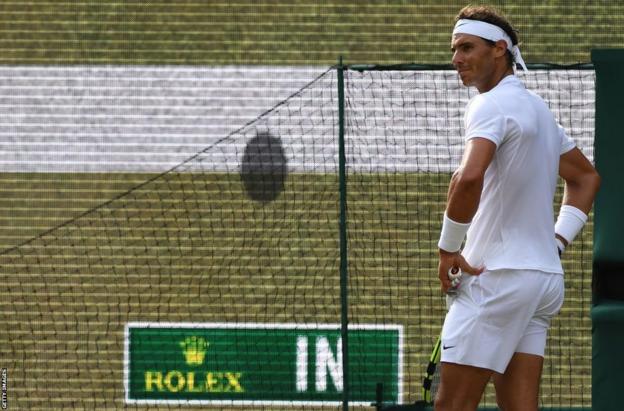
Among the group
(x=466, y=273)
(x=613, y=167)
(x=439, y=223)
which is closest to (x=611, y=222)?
(x=613, y=167)

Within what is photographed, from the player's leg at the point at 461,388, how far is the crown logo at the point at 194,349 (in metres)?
5.22

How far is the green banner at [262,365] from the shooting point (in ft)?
28.4

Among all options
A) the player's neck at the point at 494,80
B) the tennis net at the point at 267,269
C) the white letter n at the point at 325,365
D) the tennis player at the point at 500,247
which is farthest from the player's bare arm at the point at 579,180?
the white letter n at the point at 325,365

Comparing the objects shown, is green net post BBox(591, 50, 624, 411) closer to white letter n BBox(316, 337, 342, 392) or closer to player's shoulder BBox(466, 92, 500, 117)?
player's shoulder BBox(466, 92, 500, 117)

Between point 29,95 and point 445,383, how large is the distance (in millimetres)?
6716

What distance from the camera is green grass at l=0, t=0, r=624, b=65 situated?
9.54 metres

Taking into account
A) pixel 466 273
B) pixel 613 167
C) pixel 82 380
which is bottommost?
pixel 82 380

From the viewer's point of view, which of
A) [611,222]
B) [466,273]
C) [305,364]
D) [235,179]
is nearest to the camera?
[466,273]

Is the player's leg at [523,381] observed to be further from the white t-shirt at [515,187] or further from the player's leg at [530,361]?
the white t-shirt at [515,187]

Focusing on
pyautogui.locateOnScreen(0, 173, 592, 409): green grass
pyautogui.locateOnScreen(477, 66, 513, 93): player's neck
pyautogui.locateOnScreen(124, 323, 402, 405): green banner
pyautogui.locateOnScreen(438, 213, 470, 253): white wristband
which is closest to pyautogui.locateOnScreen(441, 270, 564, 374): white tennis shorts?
pyautogui.locateOnScreen(438, 213, 470, 253): white wristband

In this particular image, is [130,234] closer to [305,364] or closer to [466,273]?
[305,364]

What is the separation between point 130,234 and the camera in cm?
946

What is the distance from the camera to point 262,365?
8.78 m

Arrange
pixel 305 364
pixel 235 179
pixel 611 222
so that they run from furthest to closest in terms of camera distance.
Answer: pixel 235 179 → pixel 305 364 → pixel 611 222
